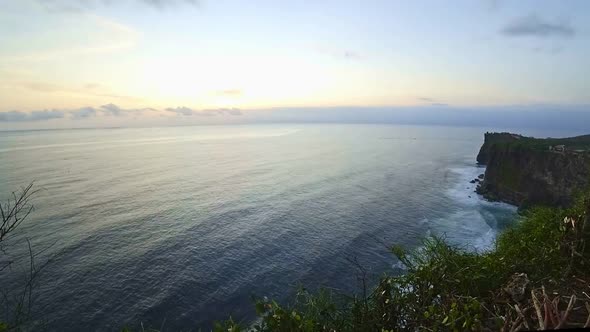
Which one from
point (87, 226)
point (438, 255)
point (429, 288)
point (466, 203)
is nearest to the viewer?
point (429, 288)

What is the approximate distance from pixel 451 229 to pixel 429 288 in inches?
1905

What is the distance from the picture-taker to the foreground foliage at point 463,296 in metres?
6.37

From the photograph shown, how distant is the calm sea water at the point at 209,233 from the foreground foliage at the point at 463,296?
9140mm

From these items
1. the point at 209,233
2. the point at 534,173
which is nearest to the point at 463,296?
the point at 209,233

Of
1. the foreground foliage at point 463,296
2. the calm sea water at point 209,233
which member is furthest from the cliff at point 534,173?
the foreground foliage at point 463,296

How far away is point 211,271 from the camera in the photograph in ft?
Result: 123

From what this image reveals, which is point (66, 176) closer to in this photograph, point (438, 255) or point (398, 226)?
point (398, 226)

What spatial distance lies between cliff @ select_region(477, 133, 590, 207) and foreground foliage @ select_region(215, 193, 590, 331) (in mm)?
55450

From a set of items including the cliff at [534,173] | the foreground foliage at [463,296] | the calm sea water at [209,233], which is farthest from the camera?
the cliff at [534,173]

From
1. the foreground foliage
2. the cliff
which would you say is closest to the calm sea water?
the cliff

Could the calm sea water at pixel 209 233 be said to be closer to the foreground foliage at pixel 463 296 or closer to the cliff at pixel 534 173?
the cliff at pixel 534 173

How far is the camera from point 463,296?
6.85m

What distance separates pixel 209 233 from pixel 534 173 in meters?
57.6

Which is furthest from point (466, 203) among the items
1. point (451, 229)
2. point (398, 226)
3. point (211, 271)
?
point (211, 271)
